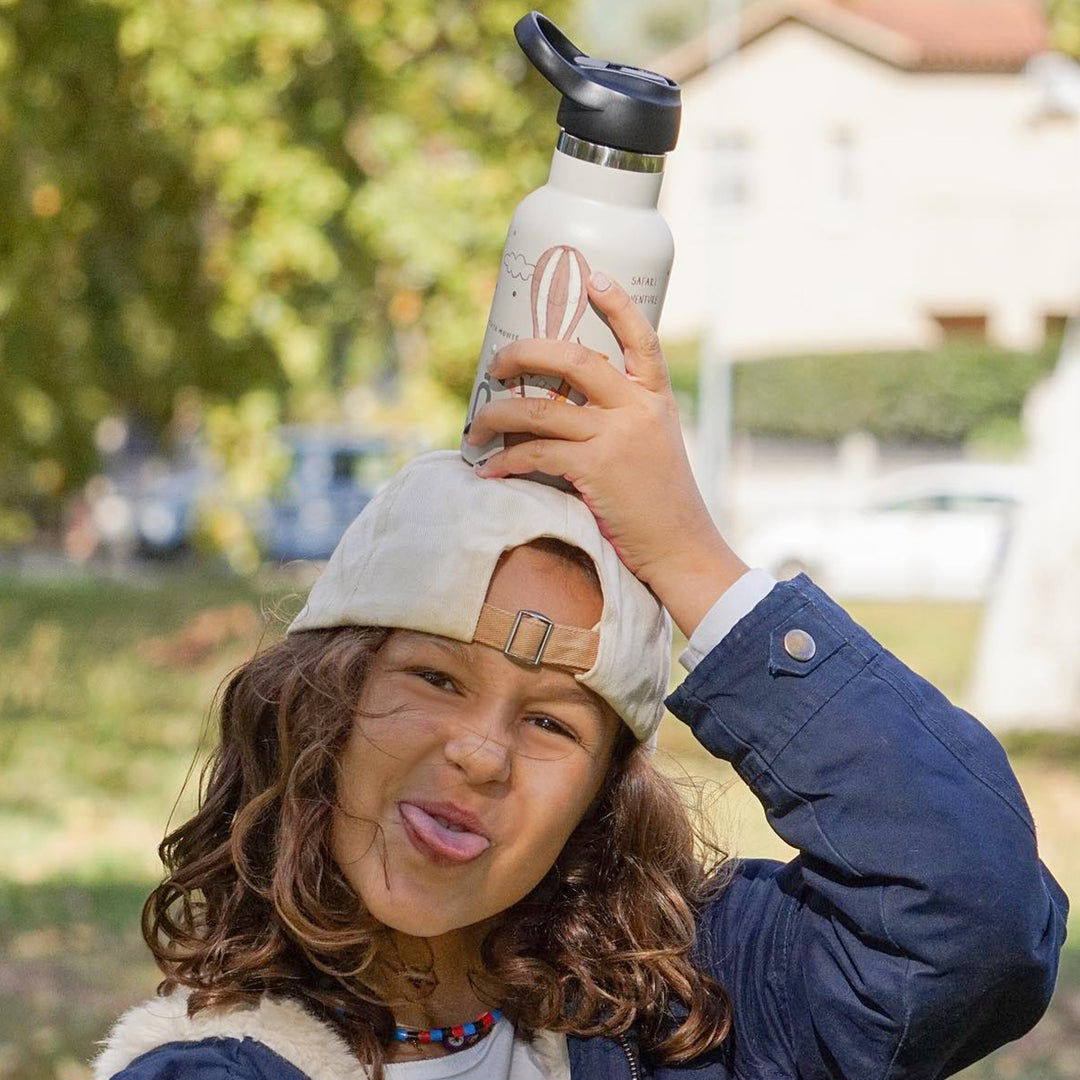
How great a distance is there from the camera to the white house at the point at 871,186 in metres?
26.8

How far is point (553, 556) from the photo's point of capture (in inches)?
71.4

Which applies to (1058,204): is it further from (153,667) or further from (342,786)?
(342,786)

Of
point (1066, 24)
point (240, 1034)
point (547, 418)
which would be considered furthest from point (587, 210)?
point (1066, 24)

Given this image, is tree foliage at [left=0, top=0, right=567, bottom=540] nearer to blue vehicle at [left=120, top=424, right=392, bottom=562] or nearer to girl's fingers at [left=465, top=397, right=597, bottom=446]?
blue vehicle at [left=120, top=424, right=392, bottom=562]

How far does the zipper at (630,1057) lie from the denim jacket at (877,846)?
201 mm

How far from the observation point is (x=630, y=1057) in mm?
1888

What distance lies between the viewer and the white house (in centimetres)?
2678

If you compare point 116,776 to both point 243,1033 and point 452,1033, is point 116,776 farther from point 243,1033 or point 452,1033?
point 243,1033

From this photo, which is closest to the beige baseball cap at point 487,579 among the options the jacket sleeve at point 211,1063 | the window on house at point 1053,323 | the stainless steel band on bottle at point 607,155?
the stainless steel band on bottle at point 607,155

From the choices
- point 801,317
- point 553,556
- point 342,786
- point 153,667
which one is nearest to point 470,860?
point 342,786

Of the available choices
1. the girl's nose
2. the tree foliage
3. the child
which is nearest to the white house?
the tree foliage

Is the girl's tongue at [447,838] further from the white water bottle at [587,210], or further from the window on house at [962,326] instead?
the window on house at [962,326]

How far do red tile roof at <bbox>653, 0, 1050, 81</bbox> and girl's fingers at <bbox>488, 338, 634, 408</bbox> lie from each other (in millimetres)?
24776

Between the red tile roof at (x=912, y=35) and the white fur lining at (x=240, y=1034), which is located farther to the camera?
the red tile roof at (x=912, y=35)
